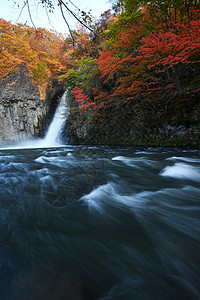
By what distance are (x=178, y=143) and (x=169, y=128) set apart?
0.85 m

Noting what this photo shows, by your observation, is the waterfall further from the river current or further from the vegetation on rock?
the river current

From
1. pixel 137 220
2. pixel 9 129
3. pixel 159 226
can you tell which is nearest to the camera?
pixel 159 226

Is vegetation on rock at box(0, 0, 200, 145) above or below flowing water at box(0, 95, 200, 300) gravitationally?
above

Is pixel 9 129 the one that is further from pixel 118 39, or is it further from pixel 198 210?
pixel 198 210

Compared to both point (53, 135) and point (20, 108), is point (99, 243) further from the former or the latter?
point (20, 108)

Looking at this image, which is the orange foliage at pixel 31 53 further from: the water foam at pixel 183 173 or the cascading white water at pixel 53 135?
the water foam at pixel 183 173

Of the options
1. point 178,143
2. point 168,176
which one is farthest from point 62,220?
point 178,143

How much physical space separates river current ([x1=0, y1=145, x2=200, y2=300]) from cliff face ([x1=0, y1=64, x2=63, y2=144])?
13.1 metres

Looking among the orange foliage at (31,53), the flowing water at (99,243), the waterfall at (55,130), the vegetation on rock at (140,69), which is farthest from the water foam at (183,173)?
the orange foliage at (31,53)

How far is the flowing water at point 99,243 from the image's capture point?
2.71 feet

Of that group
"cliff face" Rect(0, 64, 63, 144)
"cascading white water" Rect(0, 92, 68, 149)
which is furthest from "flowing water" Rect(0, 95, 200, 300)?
"cliff face" Rect(0, 64, 63, 144)

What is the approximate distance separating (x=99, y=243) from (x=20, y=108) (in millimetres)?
15282

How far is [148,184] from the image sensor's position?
254 centimetres

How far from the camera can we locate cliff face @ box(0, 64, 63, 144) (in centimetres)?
Answer: 1330
